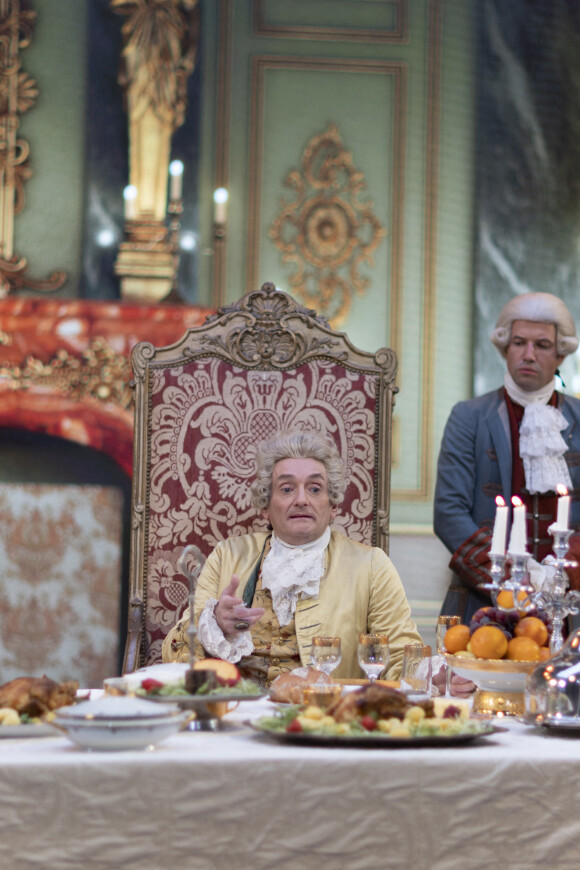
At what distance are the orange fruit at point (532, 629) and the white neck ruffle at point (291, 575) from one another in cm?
74

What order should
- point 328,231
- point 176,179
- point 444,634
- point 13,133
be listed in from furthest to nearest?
point 328,231 → point 13,133 → point 176,179 → point 444,634

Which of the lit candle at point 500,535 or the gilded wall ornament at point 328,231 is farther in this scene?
the gilded wall ornament at point 328,231

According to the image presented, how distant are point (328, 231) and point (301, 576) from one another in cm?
261

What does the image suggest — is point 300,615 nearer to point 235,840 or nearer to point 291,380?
point 291,380

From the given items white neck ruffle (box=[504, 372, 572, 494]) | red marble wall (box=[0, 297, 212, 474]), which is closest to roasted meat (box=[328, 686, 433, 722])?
white neck ruffle (box=[504, 372, 572, 494])

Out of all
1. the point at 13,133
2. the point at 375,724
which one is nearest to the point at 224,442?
the point at 375,724

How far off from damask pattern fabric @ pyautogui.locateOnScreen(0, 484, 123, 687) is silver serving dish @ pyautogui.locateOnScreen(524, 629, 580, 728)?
3111mm

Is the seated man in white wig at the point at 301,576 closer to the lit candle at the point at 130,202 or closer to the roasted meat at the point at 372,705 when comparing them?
the roasted meat at the point at 372,705

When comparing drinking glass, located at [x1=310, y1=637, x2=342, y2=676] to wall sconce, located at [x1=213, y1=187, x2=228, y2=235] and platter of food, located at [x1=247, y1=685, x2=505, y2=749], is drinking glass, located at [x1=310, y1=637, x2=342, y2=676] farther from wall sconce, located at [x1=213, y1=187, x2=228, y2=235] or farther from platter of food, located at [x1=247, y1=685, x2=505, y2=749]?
wall sconce, located at [x1=213, y1=187, x2=228, y2=235]

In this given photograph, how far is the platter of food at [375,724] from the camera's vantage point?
137cm

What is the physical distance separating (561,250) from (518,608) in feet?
11.1

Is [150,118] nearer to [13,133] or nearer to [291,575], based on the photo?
[13,133]

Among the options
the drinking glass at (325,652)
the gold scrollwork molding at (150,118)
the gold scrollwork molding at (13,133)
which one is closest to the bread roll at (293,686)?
the drinking glass at (325,652)

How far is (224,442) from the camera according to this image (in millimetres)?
2762
